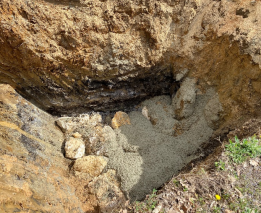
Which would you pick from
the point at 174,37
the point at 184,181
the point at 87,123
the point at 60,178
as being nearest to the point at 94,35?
the point at 174,37

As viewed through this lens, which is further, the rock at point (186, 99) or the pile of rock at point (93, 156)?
the rock at point (186, 99)

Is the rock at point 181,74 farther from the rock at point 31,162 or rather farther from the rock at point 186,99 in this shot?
the rock at point 31,162

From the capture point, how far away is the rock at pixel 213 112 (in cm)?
323

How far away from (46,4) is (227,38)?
3078 millimetres

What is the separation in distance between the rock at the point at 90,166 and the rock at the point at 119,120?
2.65ft

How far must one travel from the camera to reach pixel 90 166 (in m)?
3.29

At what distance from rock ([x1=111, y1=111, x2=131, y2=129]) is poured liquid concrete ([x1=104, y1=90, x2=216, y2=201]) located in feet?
0.33

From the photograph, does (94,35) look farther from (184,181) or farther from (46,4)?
(184,181)

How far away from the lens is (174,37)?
357cm

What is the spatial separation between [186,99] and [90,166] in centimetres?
224

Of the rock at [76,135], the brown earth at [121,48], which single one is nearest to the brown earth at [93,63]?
the brown earth at [121,48]

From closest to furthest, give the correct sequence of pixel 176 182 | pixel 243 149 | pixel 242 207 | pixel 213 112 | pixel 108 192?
pixel 242 207 → pixel 176 182 → pixel 243 149 → pixel 108 192 → pixel 213 112

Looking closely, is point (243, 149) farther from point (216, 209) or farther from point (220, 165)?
point (216, 209)

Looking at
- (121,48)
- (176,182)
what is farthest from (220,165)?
(121,48)
